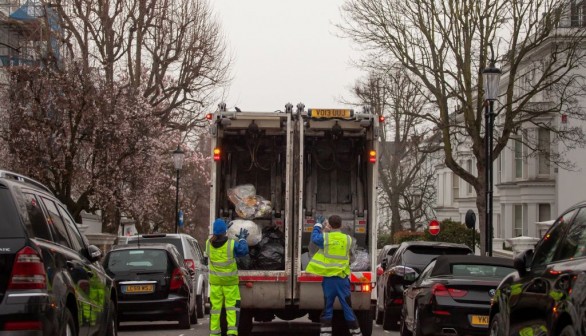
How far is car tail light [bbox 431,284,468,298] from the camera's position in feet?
44.4

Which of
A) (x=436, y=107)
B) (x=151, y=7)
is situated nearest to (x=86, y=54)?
(x=151, y=7)

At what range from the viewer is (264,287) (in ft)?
48.3

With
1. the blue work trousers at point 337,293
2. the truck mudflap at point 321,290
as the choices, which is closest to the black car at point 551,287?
the blue work trousers at point 337,293

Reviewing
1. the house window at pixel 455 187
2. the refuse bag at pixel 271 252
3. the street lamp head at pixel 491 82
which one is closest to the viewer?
the refuse bag at pixel 271 252

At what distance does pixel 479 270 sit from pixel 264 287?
2969 millimetres

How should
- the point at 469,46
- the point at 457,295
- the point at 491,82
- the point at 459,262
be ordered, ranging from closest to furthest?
the point at 457,295 < the point at 459,262 < the point at 491,82 < the point at 469,46

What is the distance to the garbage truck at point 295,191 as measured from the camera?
14742 mm

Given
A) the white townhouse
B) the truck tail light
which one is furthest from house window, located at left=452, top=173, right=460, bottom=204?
the truck tail light

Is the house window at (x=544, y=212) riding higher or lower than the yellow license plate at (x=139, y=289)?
higher

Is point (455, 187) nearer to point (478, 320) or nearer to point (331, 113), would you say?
point (331, 113)

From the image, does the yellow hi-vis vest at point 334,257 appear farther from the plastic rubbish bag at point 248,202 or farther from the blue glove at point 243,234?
the plastic rubbish bag at point 248,202

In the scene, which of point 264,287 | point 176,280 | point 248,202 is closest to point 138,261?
point 176,280

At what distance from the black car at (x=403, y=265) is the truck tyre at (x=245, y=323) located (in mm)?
3448

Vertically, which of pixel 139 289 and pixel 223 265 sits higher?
pixel 223 265
